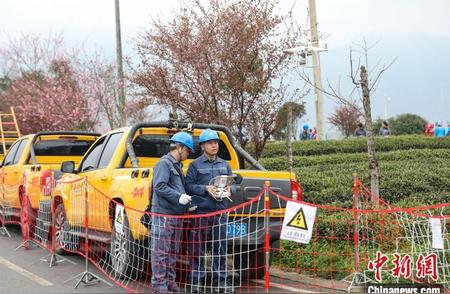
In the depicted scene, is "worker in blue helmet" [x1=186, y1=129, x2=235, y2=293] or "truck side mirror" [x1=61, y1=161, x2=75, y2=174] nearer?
"worker in blue helmet" [x1=186, y1=129, x2=235, y2=293]

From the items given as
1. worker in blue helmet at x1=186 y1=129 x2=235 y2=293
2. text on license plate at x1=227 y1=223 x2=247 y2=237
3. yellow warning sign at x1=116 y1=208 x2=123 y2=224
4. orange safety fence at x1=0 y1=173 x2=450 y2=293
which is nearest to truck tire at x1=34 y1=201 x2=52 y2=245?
orange safety fence at x1=0 y1=173 x2=450 y2=293

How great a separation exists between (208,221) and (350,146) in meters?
15.0

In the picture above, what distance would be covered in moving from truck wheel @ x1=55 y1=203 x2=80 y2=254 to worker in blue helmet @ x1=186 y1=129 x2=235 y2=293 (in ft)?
9.30

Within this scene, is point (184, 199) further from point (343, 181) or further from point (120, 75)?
point (120, 75)

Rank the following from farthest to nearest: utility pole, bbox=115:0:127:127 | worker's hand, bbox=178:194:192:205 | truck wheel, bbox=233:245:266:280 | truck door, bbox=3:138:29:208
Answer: utility pole, bbox=115:0:127:127 → truck door, bbox=3:138:29:208 → truck wheel, bbox=233:245:266:280 → worker's hand, bbox=178:194:192:205

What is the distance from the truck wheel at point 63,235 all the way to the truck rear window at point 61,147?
2.89 m

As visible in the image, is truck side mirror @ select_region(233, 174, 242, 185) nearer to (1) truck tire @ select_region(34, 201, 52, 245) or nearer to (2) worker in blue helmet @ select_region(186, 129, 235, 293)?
(2) worker in blue helmet @ select_region(186, 129, 235, 293)

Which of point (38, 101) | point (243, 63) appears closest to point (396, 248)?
point (243, 63)

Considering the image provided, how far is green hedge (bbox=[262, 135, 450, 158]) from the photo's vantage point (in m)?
21.1

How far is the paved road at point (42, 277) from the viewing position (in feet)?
25.5

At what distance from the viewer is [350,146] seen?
71.2 ft

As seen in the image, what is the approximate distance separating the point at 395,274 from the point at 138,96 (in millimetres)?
7971

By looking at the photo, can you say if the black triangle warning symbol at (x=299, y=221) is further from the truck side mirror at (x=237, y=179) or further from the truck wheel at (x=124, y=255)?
the truck wheel at (x=124, y=255)
